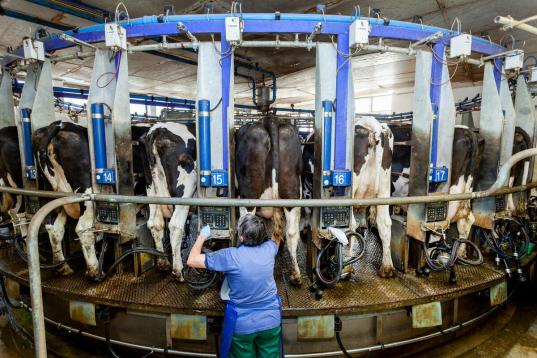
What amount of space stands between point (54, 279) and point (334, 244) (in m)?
3.17

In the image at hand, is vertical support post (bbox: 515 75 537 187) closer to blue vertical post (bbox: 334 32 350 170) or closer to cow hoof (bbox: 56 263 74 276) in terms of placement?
blue vertical post (bbox: 334 32 350 170)

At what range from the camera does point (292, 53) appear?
5992 mm

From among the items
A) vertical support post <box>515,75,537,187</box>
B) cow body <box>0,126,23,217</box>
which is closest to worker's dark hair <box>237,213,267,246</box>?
cow body <box>0,126,23,217</box>

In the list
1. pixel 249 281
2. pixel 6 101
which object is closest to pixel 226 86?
pixel 249 281

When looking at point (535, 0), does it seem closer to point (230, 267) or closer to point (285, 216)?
point (285, 216)

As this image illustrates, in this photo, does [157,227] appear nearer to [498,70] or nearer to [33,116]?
[33,116]

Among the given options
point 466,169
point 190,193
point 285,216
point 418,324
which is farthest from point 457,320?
point 190,193

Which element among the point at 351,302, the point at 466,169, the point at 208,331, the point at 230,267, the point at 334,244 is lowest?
the point at 208,331

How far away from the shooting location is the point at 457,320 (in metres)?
3.22

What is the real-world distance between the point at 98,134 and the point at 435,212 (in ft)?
12.8

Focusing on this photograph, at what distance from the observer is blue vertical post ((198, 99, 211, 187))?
294cm

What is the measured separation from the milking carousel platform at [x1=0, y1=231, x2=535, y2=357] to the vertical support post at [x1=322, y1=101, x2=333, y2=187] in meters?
1.21

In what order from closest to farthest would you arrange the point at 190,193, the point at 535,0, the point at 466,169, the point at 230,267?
the point at 230,267, the point at 190,193, the point at 466,169, the point at 535,0

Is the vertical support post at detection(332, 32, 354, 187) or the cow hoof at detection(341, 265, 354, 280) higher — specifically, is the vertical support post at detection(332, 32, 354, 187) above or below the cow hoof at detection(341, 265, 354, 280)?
above
